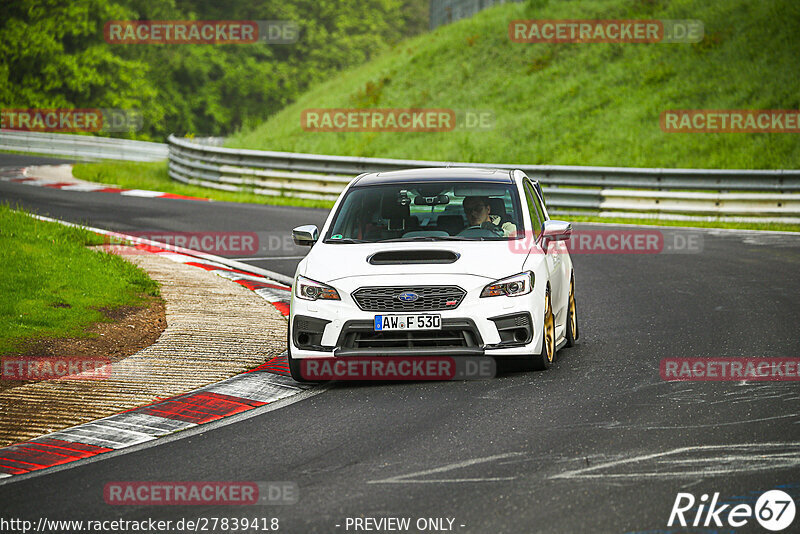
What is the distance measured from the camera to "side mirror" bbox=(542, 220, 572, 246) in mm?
9133

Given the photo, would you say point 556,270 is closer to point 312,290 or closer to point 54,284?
point 312,290

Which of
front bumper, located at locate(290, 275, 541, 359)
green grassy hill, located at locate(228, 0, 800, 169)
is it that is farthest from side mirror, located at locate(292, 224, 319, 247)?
green grassy hill, located at locate(228, 0, 800, 169)

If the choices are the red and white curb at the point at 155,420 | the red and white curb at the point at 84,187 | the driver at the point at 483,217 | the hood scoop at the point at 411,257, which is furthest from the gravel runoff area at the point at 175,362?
the red and white curb at the point at 84,187

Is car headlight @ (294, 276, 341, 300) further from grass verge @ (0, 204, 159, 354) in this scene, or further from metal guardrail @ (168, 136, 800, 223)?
metal guardrail @ (168, 136, 800, 223)

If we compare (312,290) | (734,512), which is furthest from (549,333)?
(734,512)

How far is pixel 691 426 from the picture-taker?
23.0 feet

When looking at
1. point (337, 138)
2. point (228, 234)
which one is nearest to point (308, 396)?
point (228, 234)

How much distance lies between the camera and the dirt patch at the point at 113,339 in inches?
383

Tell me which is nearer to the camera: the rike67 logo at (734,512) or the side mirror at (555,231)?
the rike67 logo at (734,512)

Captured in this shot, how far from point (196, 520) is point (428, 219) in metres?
4.61

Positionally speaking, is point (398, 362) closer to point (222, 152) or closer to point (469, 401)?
point (469, 401)

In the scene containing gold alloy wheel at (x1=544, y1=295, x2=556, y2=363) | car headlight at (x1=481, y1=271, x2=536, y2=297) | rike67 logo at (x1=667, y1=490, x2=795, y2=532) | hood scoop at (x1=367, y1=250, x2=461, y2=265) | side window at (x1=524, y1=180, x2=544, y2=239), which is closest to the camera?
rike67 logo at (x1=667, y1=490, x2=795, y2=532)

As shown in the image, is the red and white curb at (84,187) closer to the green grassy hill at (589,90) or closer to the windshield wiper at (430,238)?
the green grassy hill at (589,90)

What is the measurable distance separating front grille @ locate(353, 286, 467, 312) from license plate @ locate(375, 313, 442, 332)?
69mm
